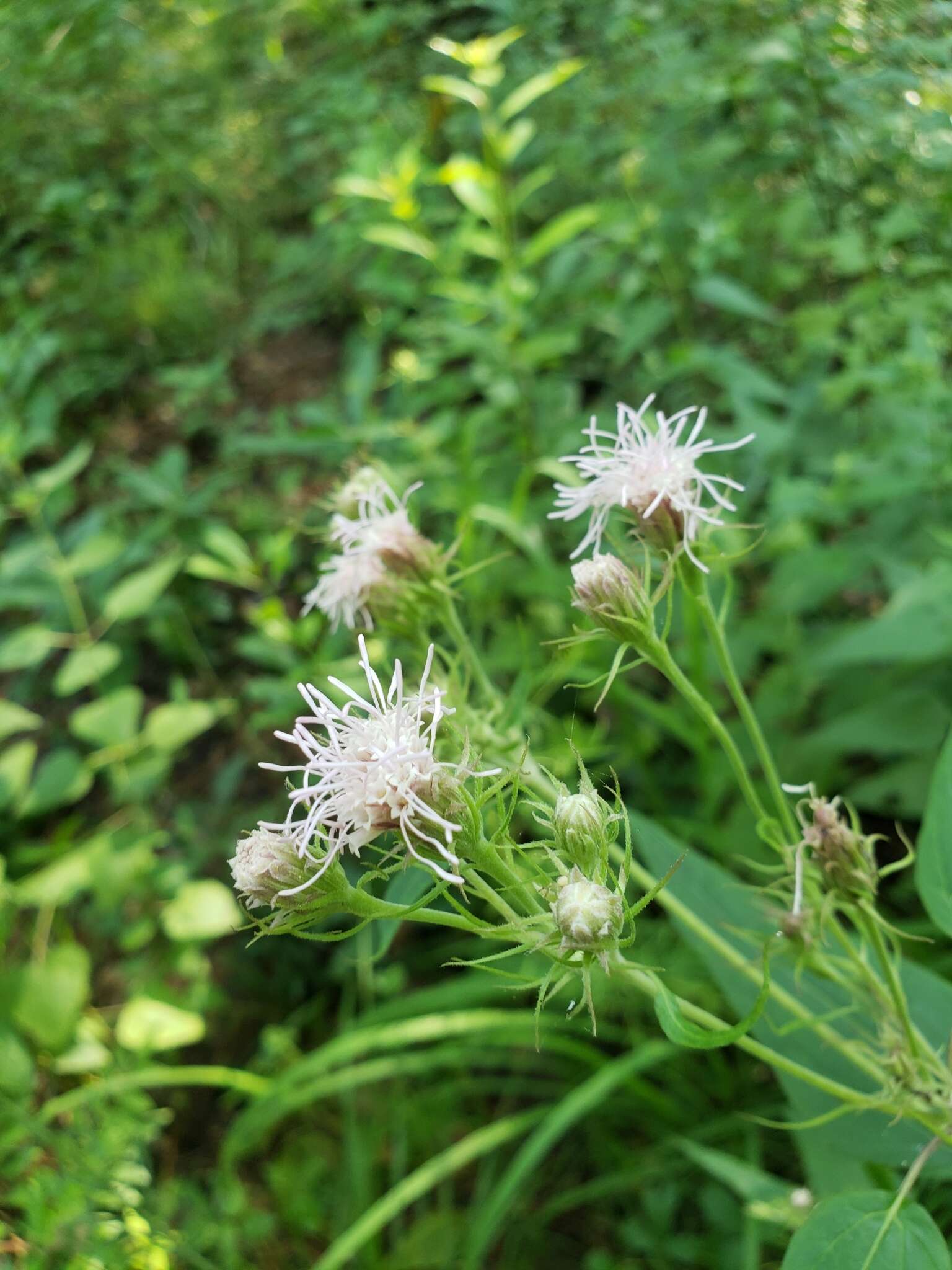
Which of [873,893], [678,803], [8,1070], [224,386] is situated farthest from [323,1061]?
[224,386]

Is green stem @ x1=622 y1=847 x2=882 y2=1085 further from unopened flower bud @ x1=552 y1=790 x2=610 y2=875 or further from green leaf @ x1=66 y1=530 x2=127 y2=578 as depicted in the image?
green leaf @ x1=66 y1=530 x2=127 y2=578

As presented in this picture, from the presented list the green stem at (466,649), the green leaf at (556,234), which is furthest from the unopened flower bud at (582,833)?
the green leaf at (556,234)

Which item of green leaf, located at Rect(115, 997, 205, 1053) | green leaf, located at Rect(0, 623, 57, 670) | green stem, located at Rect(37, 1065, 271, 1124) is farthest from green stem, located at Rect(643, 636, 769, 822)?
green leaf, located at Rect(0, 623, 57, 670)

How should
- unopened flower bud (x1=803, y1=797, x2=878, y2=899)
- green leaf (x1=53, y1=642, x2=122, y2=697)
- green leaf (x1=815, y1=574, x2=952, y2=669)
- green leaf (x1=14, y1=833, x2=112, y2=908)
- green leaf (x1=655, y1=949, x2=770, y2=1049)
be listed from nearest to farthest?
1. green leaf (x1=655, y1=949, x2=770, y2=1049)
2. unopened flower bud (x1=803, y1=797, x2=878, y2=899)
3. green leaf (x1=815, y1=574, x2=952, y2=669)
4. green leaf (x1=14, y1=833, x2=112, y2=908)
5. green leaf (x1=53, y1=642, x2=122, y2=697)

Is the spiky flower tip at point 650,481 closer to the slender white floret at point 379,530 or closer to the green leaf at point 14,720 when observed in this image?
the slender white floret at point 379,530

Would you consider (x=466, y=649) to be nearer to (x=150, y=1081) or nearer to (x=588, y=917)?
(x=588, y=917)

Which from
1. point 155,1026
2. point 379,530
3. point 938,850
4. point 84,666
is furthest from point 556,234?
point 155,1026
